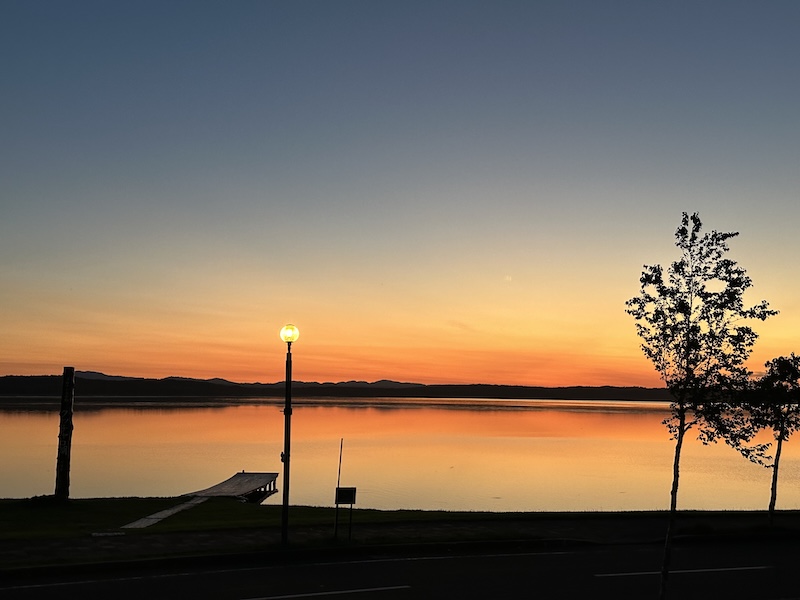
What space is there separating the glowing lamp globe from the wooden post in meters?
13.9

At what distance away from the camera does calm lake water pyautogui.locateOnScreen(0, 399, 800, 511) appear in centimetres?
5062

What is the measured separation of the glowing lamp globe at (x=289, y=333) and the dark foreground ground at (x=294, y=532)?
5101 millimetres

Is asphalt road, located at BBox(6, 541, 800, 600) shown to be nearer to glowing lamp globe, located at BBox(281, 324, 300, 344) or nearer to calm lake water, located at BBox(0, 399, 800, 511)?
glowing lamp globe, located at BBox(281, 324, 300, 344)

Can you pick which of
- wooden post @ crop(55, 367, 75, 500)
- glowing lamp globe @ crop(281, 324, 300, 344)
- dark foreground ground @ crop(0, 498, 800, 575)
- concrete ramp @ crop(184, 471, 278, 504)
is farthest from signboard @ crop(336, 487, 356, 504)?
concrete ramp @ crop(184, 471, 278, 504)

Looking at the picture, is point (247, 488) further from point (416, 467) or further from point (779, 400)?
point (779, 400)

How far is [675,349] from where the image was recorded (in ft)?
59.4

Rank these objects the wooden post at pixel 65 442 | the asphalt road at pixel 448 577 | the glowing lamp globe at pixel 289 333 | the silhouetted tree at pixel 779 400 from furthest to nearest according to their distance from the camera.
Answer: the wooden post at pixel 65 442 < the silhouetted tree at pixel 779 400 < the glowing lamp globe at pixel 289 333 < the asphalt road at pixel 448 577

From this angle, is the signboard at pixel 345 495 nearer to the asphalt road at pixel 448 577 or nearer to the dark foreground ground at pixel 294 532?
the dark foreground ground at pixel 294 532

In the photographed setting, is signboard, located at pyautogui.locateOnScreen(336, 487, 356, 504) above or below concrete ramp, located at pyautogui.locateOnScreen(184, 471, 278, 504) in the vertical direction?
above

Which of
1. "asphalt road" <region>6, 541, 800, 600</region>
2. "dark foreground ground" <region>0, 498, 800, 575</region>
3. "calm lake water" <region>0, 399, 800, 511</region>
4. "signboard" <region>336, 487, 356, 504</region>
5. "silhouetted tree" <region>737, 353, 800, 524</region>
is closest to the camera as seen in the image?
"asphalt road" <region>6, 541, 800, 600</region>

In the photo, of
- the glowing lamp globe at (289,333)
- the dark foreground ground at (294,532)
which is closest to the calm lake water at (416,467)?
the dark foreground ground at (294,532)

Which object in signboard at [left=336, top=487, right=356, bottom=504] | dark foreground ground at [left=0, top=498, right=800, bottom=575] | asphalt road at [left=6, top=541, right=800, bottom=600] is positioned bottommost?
dark foreground ground at [left=0, top=498, right=800, bottom=575]

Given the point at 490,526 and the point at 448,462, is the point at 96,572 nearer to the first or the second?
the point at 490,526

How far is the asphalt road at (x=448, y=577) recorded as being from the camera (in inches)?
594
